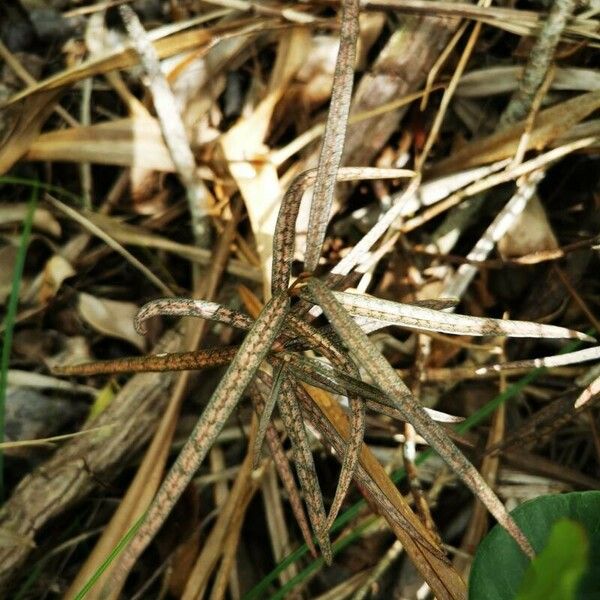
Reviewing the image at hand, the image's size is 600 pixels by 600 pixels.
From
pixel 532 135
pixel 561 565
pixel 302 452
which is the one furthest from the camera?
pixel 532 135

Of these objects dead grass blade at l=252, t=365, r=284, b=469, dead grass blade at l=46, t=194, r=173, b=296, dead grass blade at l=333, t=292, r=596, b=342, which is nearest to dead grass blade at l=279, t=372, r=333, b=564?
dead grass blade at l=252, t=365, r=284, b=469

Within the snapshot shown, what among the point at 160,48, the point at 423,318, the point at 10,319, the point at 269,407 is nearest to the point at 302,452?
the point at 269,407

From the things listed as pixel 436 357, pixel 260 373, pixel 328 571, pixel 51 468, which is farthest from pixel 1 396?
pixel 436 357

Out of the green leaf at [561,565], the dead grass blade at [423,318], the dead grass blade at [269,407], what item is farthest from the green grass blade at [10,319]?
the green leaf at [561,565]

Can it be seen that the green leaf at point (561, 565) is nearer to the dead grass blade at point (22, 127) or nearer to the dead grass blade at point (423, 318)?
the dead grass blade at point (423, 318)

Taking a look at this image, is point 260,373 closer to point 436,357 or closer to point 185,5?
point 436,357

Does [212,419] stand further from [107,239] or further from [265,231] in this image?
[107,239]
